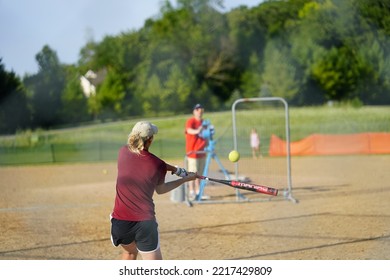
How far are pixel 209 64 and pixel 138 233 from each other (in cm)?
467

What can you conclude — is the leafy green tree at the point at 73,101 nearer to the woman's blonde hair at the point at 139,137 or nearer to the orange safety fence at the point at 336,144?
the woman's blonde hair at the point at 139,137

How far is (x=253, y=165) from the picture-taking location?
14398 millimetres

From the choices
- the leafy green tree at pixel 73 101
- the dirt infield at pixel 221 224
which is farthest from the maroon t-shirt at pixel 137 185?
the leafy green tree at pixel 73 101

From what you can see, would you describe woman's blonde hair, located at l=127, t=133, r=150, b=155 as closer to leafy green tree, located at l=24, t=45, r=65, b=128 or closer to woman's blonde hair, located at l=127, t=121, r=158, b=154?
woman's blonde hair, located at l=127, t=121, r=158, b=154

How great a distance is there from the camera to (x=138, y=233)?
3.49 metres

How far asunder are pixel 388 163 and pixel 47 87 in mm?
8893

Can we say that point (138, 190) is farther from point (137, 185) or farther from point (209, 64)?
point (209, 64)

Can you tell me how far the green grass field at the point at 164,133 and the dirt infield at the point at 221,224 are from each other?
842mm

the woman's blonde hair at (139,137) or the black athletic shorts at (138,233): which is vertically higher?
the woman's blonde hair at (139,137)

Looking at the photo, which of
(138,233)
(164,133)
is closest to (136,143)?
(138,233)

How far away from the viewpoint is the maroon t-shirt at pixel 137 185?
3.47 metres

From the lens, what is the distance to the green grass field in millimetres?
9047

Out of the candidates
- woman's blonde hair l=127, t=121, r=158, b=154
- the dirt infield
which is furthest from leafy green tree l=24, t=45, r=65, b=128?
woman's blonde hair l=127, t=121, r=158, b=154

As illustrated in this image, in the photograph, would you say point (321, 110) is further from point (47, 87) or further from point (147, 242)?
point (147, 242)
